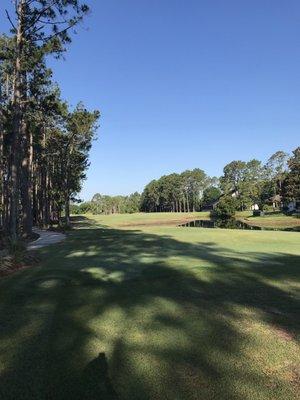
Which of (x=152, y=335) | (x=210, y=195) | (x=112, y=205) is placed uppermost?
(x=210, y=195)

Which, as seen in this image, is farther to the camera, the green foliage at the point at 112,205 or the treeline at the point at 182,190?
the green foliage at the point at 112,205

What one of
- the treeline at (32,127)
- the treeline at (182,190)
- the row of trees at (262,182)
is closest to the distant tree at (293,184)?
the row of trees at (262,182)

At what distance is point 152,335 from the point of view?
6355 millimetres

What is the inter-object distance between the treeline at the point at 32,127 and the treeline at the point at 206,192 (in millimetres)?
34865

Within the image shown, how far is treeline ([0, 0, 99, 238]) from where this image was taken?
19234mm

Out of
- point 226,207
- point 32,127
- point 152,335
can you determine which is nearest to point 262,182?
point 226,207

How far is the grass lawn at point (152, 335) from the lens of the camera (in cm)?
486

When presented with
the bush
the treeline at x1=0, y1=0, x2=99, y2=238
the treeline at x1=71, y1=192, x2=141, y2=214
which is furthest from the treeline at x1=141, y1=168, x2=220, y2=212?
the treeline at x1=0, y1=0, x2=99, y2=238

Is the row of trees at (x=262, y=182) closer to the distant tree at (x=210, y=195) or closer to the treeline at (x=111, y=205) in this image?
the distant tree at (x=210, y=195)

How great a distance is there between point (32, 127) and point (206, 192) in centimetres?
11272

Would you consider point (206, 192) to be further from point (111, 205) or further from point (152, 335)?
point (152, 335)

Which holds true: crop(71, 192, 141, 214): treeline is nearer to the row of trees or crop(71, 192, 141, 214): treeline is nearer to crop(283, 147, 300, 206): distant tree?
the row of trees

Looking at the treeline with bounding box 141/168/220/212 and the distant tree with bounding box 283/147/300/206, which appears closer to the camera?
the distant tree with bounding box 283/147/300/206

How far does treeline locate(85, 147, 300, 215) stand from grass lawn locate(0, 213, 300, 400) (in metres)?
67.7
